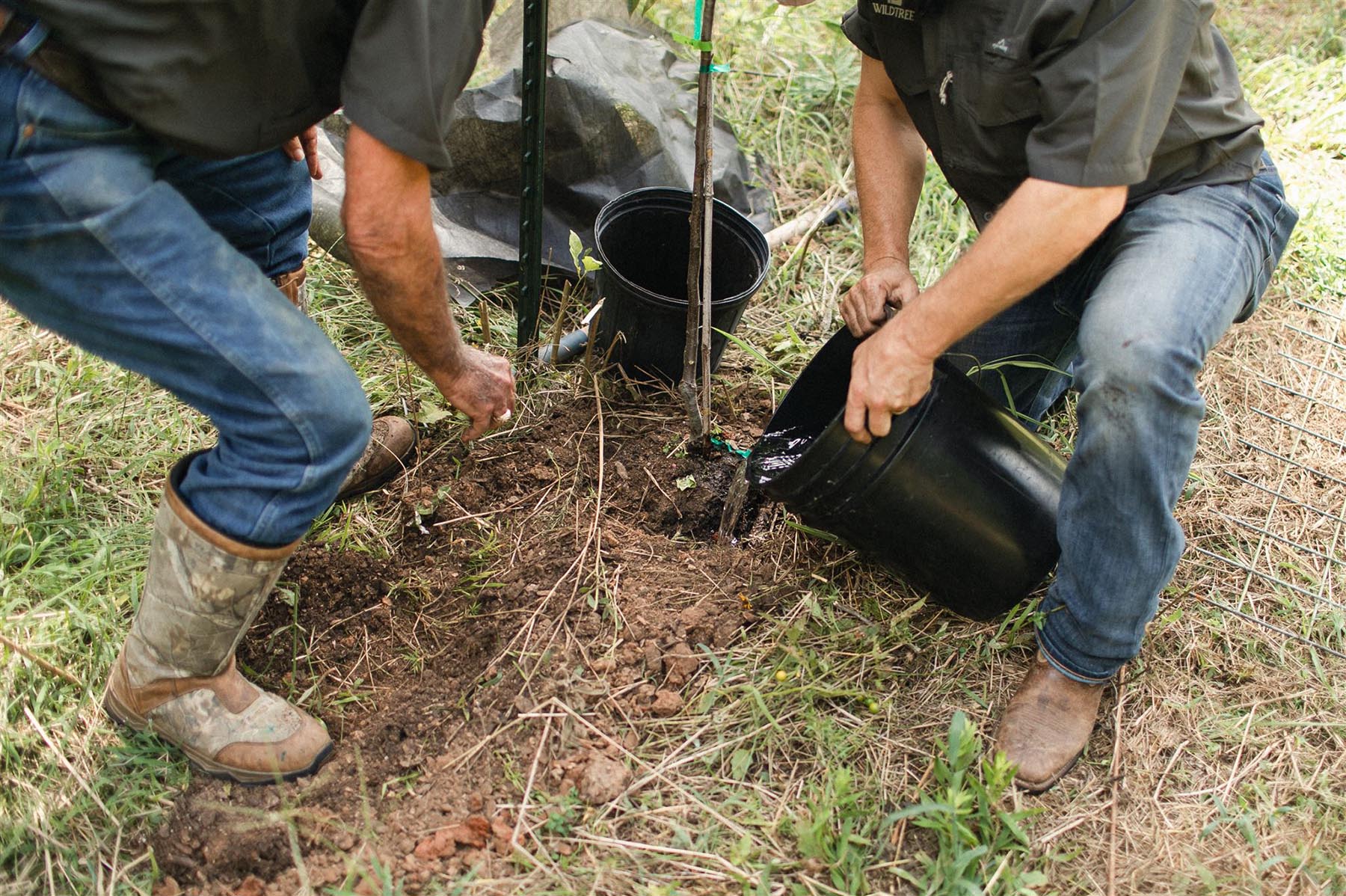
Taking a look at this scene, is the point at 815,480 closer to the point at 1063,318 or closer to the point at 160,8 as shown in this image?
the point at 1063,318

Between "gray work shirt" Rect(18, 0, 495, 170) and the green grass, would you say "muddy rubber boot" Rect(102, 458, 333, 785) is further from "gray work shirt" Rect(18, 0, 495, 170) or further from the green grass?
"gray work shirt" Rect(18, 0, 495, 170)

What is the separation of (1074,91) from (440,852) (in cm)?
167

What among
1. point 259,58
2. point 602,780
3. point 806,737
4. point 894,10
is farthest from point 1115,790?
point 259,58

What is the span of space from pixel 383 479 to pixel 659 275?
102 centimetres

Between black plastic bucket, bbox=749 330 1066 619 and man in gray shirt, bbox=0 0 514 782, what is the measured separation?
742mm

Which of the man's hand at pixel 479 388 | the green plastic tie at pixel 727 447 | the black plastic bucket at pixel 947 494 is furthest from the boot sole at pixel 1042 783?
the man's hand at pixel 479 388

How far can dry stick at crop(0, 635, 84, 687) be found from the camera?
180 centimetres

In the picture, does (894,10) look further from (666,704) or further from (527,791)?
(527,791)

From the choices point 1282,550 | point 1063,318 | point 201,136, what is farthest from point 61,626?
point 1282,550

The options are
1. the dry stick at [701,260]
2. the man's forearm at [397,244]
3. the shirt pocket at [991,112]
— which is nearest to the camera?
the man's forearm at [397,244]

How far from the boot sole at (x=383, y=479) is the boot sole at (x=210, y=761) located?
2.05 ft

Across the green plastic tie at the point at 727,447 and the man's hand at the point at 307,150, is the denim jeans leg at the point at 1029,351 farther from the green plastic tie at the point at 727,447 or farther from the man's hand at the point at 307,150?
the man's hand at the point at 307,150

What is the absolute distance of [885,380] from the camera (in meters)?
1.77

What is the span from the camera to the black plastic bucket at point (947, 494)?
1.88 m
